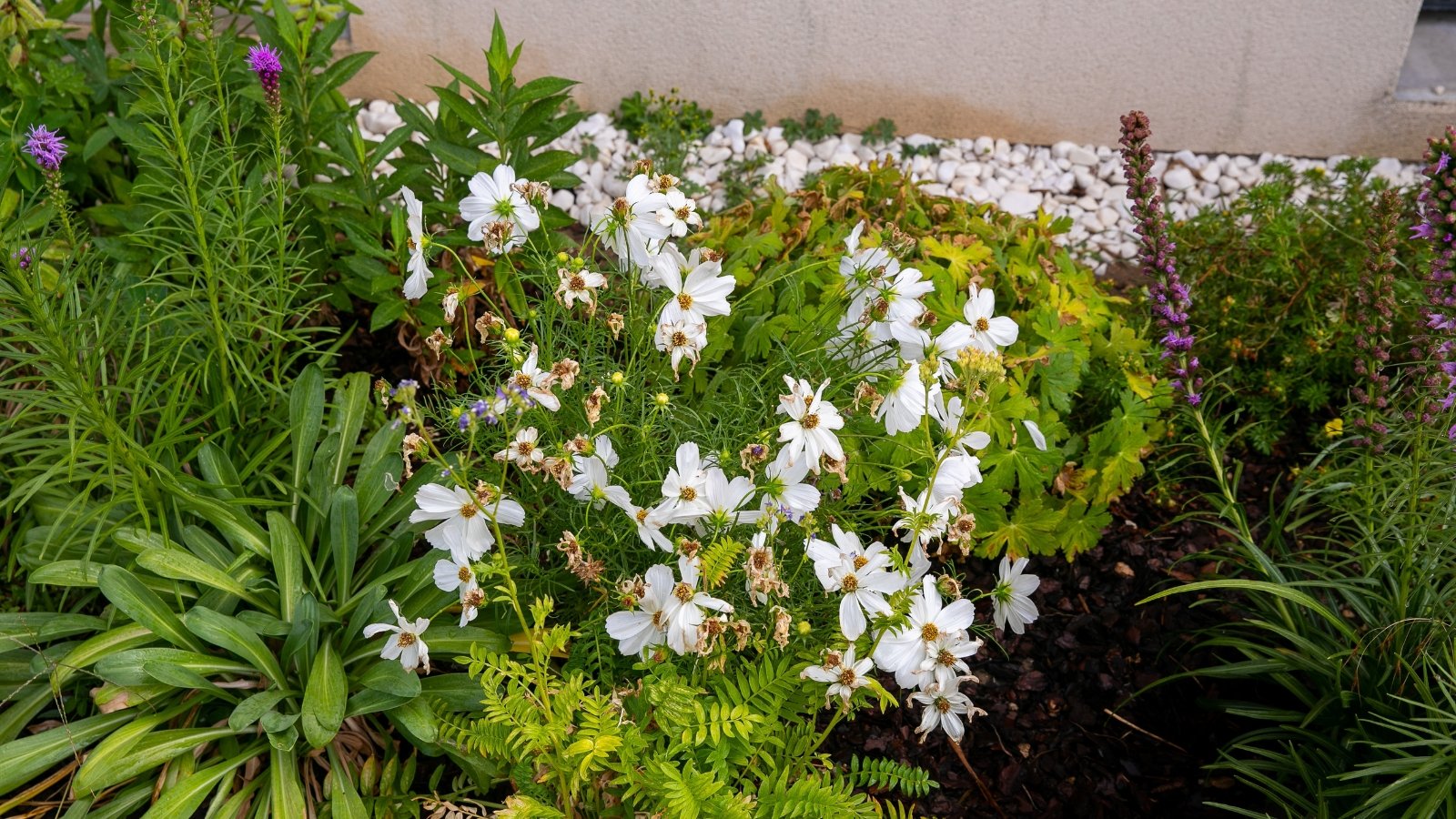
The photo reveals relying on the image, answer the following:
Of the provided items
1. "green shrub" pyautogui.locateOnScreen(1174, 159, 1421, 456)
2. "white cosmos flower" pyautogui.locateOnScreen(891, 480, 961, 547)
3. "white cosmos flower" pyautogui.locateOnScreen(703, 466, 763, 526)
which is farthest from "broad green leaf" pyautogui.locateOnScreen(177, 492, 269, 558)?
"green shrub" pyautogui.locateOnScreen(1174, 159, 1421, 456)

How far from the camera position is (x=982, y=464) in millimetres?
2338

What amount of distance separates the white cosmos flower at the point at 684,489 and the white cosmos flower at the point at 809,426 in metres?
0.14

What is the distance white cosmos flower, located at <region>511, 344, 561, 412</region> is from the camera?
1607 mm

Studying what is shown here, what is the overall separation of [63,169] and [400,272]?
101cm

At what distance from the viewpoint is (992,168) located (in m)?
4.38

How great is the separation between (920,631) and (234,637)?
1257mm

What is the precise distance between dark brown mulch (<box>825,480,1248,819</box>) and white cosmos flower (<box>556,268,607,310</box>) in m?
1.21

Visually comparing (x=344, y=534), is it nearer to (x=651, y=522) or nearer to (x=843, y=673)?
(x=651, y=522)

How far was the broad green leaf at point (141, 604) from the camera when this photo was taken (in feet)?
6.54

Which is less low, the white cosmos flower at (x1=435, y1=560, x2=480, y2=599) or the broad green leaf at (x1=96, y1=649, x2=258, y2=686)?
the white cosmos flower at (x1=435, y1=560, x2=480, y2=599)

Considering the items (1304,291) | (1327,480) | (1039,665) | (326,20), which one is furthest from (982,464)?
(326,20)

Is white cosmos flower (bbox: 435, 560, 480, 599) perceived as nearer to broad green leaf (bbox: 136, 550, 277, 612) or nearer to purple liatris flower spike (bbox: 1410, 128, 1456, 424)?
broad green leaf (bbox: 136, 550, 277, 612)

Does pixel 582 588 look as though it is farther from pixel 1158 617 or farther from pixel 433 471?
pixel 1158 617

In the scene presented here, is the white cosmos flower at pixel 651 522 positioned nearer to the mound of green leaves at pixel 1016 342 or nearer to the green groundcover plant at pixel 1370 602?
the mound of green leaves at pixel 1016 342
